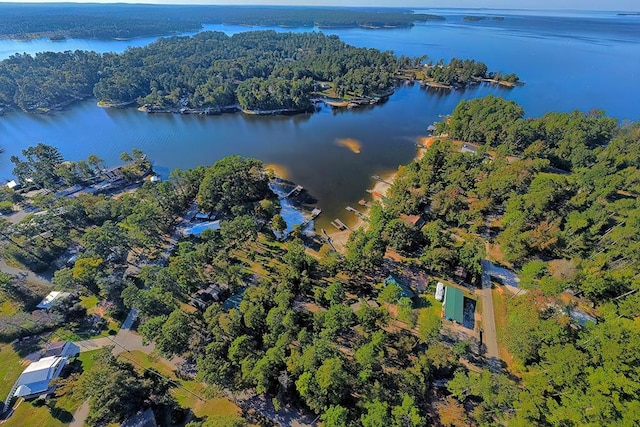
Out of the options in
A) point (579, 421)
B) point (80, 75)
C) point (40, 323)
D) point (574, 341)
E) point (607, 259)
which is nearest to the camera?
point (579, 421)

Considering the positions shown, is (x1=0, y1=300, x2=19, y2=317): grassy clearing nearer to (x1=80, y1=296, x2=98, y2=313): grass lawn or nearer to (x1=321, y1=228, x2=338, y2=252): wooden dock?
(x1=80, y1=296, x2=98, y2=313): grass lawn

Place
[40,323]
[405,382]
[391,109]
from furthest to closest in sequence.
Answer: [391,109], [40,323], [405,382]

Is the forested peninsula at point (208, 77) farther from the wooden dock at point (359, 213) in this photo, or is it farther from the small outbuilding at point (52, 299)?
the small outbuilding at point (52, 299)

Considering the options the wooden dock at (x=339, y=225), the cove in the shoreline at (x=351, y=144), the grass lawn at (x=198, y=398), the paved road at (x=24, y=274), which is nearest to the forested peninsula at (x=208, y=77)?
the cove in the shoreline at (x=351, y=144)

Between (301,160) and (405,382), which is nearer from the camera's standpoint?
(405,382)

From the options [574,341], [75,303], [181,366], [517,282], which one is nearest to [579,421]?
[574,341]

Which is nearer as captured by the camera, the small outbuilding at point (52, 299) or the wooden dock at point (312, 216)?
the small outbuilding at point (52, 299)

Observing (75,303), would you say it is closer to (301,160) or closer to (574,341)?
(301,160)
